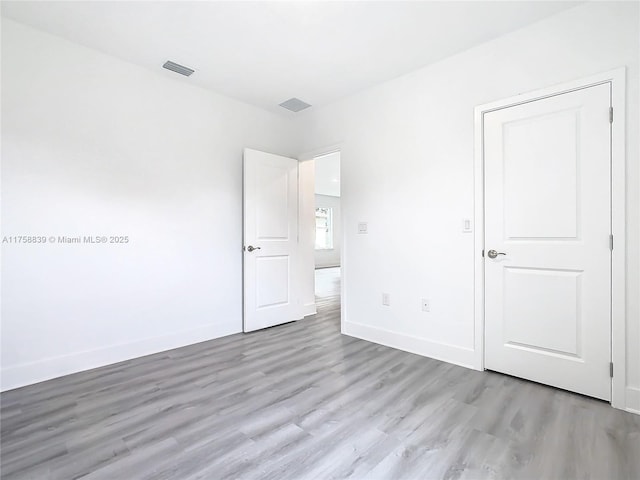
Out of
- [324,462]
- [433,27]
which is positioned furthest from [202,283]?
[433,27]

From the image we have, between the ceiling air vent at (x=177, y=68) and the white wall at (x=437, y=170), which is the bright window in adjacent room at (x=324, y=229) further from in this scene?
the ceiling air vent at (x=177, y=68)

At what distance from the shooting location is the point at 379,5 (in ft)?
7.12

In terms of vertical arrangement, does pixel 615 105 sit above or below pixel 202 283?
above

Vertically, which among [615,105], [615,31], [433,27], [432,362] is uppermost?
[433,27]

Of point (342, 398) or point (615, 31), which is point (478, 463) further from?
point (615, 31)

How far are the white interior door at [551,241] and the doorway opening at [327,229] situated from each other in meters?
3.50

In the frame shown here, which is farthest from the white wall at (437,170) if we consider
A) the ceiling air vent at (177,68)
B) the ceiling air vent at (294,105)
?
the ceiling air vent at (177,68)

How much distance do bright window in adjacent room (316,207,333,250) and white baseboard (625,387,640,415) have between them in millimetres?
9655

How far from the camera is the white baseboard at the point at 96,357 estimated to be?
2.33m

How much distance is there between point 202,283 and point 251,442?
2040 mm

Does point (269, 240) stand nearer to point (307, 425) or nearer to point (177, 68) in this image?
point (177, 68)

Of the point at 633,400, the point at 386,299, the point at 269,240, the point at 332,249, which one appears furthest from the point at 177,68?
the point at 332,249

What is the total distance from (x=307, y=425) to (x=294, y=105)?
3.36 metres

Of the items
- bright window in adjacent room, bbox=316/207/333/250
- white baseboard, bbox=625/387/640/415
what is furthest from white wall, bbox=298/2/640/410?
bright window in adjacent room, bbox=316/207/333/250
